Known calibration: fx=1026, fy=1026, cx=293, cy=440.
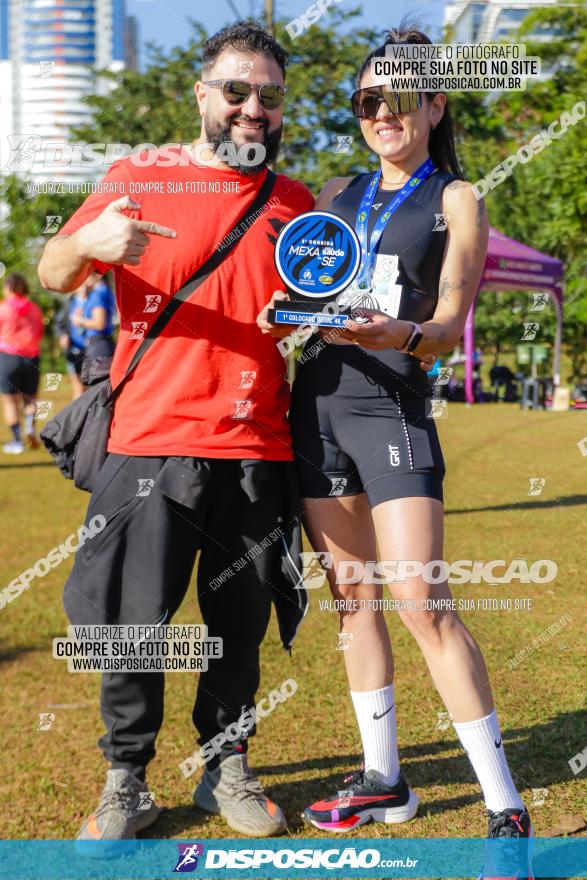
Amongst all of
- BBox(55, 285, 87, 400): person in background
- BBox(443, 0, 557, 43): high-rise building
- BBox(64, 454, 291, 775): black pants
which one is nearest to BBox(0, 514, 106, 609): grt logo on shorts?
BBox(64, 454, 291, 775): black pants

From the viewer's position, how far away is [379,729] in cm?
327

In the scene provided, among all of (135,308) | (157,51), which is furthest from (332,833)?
(157,51)

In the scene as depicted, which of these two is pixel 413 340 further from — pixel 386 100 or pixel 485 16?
→ pixel 485 16

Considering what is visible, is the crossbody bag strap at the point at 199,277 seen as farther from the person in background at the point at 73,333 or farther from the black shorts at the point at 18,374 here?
the black shorts at the point at 18,374

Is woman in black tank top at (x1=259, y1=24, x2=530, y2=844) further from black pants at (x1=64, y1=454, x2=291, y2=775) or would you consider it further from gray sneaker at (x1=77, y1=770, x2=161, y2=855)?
gray sneaker at (x1=77, y1=770, x2=161, y2=855)

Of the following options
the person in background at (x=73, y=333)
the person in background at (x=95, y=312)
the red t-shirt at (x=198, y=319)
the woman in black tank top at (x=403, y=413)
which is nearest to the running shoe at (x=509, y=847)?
the woman in black tank top at (x=403, y=413)

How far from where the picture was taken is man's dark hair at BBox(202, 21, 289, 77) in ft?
10.0

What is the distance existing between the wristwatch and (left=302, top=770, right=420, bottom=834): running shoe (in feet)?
4.68

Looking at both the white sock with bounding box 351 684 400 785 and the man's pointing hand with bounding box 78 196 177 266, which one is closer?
the man's pointing hand with bounding box 78 196 177 266

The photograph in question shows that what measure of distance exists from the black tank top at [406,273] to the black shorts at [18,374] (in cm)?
900

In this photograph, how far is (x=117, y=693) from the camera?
309 centimetres

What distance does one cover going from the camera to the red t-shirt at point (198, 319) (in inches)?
116

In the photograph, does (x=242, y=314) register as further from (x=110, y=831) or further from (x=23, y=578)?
(x=23, y=578)

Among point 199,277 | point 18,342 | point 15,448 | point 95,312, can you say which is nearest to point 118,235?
point 199,277
